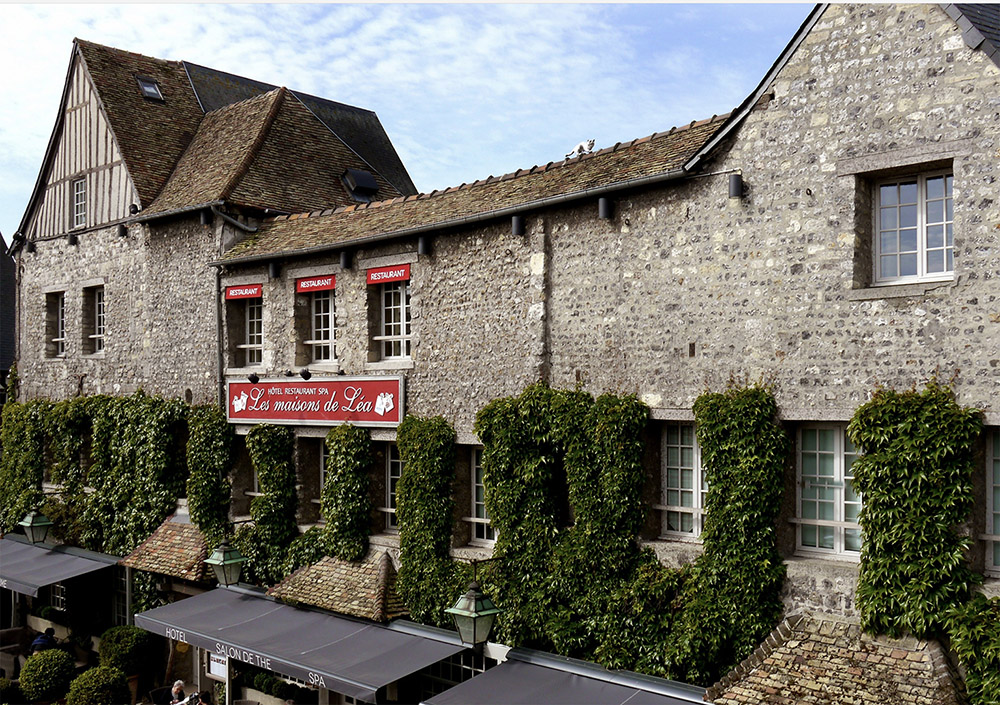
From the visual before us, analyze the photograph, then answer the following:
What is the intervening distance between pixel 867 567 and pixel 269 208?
1097 cm

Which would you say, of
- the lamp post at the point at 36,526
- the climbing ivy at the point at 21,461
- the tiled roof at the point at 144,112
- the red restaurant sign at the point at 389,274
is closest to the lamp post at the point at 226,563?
the red restaurant sign at the point at 389,274

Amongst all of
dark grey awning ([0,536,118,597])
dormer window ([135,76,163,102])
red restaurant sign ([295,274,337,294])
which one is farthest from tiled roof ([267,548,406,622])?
dormer window ([135,76,163,102])

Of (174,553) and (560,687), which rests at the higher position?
(174,553)

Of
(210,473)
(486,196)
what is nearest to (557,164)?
(486,196)

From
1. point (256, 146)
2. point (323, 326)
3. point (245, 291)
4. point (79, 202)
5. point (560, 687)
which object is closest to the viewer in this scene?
point (560, 687)

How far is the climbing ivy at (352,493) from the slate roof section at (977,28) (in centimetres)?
853

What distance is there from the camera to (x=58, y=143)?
19.3m

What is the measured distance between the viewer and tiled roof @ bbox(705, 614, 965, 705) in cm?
774

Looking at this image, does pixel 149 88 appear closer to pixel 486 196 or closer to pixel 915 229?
pixel 486 196

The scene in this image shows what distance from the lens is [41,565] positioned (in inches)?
677

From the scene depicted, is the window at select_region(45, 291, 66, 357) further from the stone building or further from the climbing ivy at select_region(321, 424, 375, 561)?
the climbing ivy at select_region(321, 424, 375, 561)

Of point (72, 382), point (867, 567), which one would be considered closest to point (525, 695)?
point (867, 567)

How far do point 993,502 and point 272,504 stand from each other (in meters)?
9.74

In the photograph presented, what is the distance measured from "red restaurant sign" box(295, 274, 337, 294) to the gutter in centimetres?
37
